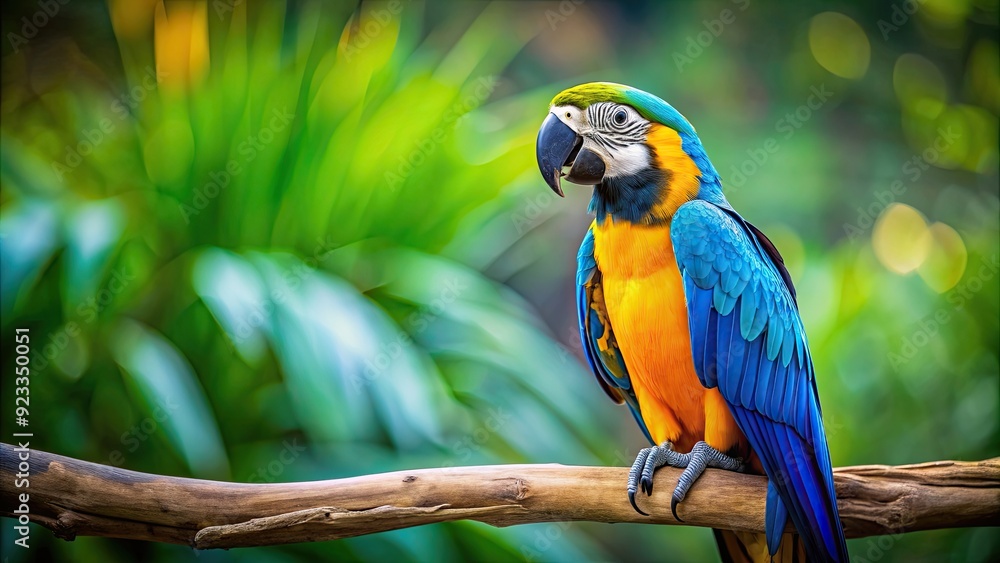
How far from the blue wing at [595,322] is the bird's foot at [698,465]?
0.61 ft

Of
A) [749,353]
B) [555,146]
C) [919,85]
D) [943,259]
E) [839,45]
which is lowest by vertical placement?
[749,353]

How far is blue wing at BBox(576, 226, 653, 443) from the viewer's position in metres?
1.43

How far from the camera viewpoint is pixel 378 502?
4.14 feet

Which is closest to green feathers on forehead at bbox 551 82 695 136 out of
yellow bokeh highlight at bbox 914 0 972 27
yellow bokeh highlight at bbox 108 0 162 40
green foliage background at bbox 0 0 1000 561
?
green foliage background at bbox 0 0 1000 561

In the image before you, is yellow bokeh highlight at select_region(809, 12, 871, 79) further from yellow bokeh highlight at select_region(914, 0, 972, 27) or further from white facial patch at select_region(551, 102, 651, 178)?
white facial patch at select_region(551, 102, 651, 178)

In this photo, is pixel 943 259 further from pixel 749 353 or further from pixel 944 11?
pixel 749 353

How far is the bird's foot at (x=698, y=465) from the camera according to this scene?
4.09ft

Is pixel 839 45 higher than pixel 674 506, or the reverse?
pixel 839 45

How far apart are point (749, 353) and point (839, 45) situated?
7.16 ft

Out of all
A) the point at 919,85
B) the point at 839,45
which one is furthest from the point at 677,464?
the point at 839,45

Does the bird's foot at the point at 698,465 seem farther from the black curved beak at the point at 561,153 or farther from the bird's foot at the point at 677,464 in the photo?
the black curved beak at the point at 561,153

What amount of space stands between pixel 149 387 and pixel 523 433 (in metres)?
1.03

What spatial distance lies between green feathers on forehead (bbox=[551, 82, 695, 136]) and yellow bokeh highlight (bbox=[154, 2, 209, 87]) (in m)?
1.52

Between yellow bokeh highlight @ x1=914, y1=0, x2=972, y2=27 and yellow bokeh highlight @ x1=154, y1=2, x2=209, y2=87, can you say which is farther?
yellow bokeh highlight @ x1=914, y1=0, x2=972, y2=27
